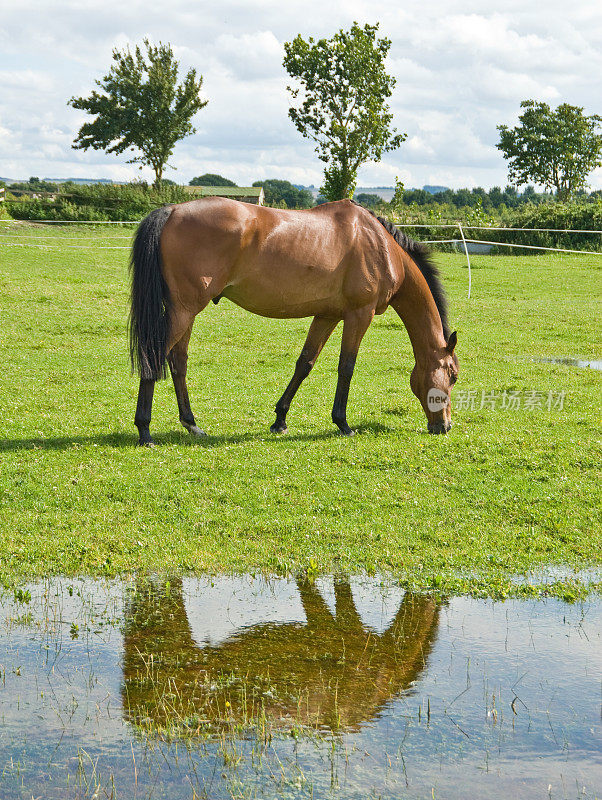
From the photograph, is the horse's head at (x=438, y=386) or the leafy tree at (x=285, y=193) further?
the leafy tree at (x=285, y=193)

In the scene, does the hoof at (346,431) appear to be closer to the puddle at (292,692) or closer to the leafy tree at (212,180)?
→ the puddle at (292,692)

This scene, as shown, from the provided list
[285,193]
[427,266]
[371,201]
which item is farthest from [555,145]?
[427,266]

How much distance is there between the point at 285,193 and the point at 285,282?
10935 centimetres

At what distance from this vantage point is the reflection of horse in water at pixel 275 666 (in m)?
4.25

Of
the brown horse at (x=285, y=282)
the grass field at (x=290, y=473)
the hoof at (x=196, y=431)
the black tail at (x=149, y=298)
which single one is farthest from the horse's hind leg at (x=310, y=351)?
the black tail at (x=149, y=298)

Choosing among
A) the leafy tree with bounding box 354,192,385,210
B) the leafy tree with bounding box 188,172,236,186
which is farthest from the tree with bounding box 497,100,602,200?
the leafy tree with bounding box 188,172,236,186

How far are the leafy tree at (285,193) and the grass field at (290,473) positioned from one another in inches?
3078

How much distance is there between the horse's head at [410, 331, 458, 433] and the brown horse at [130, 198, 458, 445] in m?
0.01

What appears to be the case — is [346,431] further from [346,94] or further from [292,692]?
[346,94]

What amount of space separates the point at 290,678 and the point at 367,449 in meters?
4.76

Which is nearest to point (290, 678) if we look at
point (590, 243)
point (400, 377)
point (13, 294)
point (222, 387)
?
point (222, 387)

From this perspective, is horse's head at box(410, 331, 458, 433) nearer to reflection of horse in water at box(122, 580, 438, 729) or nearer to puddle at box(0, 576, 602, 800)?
puddle at box(0, 576, 602, 800)

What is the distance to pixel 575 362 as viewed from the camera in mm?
15695

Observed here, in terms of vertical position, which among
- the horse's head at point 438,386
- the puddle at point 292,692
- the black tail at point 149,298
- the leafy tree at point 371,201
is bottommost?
the puddle at point 292,692
